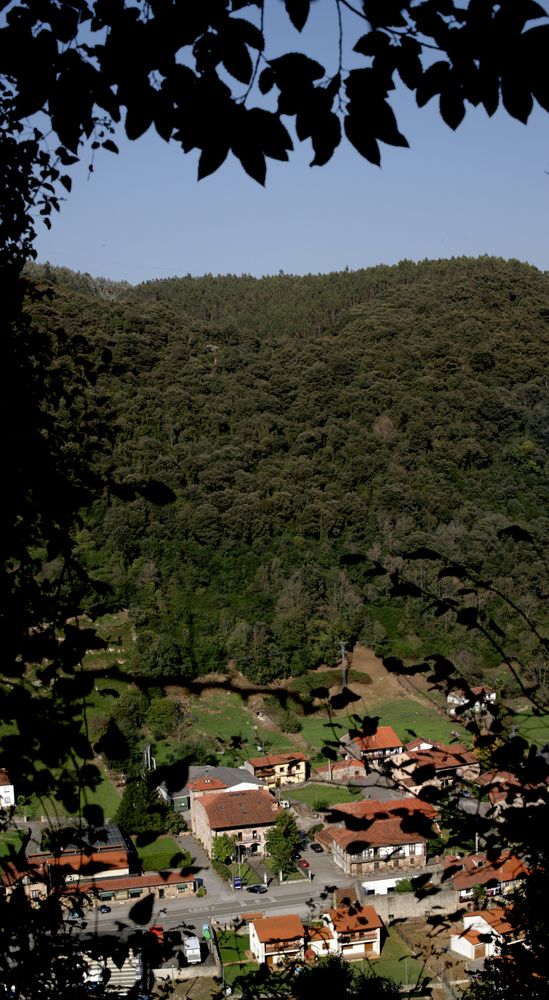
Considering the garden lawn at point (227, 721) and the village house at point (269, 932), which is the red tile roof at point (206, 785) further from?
the village house at point (269, 932)

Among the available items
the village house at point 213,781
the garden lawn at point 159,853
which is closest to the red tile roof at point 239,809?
the village house at point 213,781

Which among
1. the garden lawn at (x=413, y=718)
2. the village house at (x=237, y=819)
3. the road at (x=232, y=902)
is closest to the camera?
the road at (x=232, y=902)

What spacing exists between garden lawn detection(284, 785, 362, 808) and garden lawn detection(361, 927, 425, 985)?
4.76 meters

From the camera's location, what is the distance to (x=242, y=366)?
31203 millimetres

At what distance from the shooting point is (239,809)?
13.3 meters

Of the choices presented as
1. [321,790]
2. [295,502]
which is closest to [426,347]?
[295,502]

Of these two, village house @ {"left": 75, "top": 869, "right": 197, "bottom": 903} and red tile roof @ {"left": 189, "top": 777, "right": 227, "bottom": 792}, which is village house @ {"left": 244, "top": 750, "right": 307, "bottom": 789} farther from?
village house @ {"left": 75, "top": 869, "right": 197, "bottom": 903}

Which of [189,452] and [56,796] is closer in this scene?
[56,796]

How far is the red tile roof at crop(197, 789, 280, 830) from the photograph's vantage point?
1291 centimetres

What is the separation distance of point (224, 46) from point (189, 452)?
24.1 meters

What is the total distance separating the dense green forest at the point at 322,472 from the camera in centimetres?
2059

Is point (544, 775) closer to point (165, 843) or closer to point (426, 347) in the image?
point (165, 843)

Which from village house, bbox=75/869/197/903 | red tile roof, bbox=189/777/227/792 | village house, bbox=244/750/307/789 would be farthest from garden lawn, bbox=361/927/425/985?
village house, bbox=244/750/307/789

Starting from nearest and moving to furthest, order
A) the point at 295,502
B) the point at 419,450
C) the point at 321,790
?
the point at 321,790
the point at 295,502
the point at 419,450
